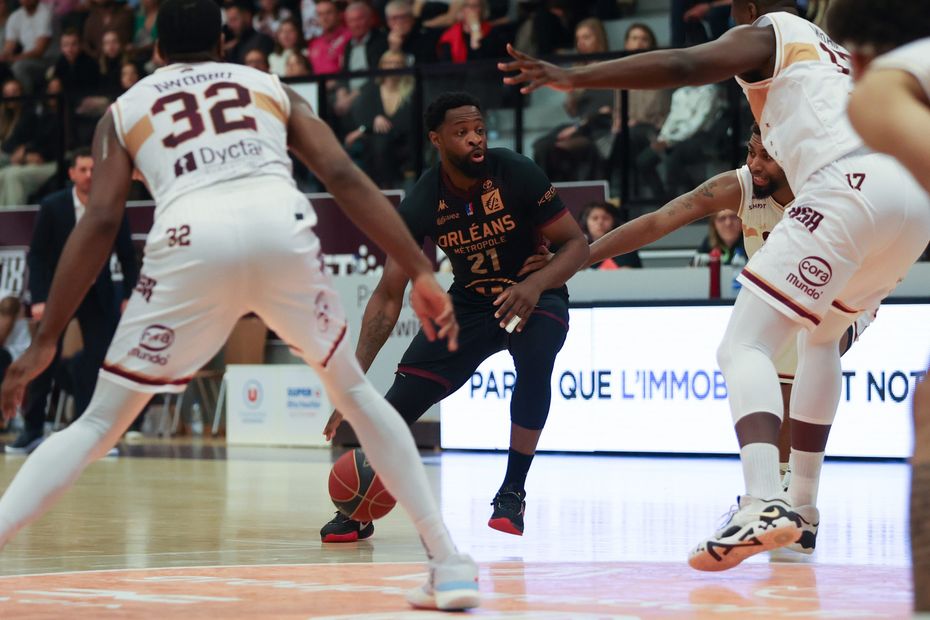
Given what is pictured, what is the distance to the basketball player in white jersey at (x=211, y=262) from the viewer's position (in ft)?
12.4

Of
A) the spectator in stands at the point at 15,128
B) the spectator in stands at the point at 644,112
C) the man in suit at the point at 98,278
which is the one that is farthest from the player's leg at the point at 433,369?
the spectator in stands at the point at 15,128

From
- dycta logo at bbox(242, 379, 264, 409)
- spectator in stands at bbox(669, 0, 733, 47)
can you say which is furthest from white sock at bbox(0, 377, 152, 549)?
spectator in stands at bbox(669, 0, 733, 47)

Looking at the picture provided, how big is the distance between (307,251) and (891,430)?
6808mm

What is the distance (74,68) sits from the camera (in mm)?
17094

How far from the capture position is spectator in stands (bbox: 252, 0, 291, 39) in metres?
16.5

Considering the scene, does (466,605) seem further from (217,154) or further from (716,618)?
(217,154)

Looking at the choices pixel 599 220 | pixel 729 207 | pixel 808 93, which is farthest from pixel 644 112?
pixel 808 93

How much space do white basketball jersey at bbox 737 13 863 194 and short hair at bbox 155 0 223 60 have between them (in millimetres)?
1778

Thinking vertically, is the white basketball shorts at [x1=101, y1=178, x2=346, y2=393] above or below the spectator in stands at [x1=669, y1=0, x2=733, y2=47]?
below

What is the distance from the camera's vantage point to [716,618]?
3.77m

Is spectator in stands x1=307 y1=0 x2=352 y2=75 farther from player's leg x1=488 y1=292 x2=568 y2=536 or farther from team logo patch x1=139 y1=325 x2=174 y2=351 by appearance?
team logo patch x1=139 y1=325 x2=174 y2=351

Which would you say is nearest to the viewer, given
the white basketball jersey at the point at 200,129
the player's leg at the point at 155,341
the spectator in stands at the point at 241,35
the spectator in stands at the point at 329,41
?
the player's leg at the point at 155,341

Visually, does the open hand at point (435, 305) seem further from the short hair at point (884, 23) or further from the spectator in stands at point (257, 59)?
the spectator in stands at point (257, 59)

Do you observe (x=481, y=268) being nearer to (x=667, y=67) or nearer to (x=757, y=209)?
(x=757, y=209)
